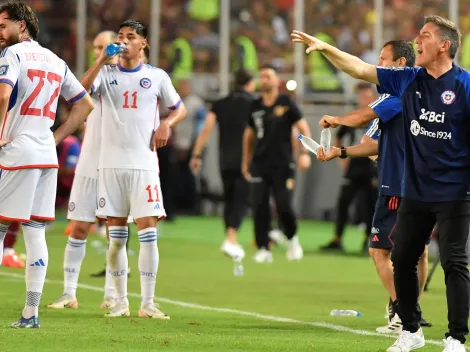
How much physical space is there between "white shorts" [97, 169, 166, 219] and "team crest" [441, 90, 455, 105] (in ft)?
9.42

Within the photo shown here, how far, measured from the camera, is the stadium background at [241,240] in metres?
8.55

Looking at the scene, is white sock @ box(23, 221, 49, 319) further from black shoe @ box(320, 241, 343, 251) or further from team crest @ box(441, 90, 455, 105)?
black shoe @ box(320, 241, 343, 251)

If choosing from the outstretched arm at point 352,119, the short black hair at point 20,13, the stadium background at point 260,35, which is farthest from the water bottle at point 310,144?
the stadium background at point 260,35

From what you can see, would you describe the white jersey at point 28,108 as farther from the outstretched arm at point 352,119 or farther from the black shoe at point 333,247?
the black shoe at point 333,247

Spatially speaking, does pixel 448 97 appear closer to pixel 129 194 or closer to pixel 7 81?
pixel 7 81

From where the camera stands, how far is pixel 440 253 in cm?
774

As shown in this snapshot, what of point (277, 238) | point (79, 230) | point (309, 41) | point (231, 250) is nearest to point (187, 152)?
point (277, 238)

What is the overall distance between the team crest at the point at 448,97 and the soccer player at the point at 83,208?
Answer: 3514 millimetres

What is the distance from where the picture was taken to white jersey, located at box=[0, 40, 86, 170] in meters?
8.27

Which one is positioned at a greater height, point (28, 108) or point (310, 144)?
point (28, 108)

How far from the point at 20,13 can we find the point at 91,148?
2159 millimetres

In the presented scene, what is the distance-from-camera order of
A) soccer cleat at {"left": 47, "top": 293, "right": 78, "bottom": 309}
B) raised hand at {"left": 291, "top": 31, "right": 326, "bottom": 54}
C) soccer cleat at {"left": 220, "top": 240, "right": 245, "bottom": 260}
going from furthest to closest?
soccer cleat at {"left": 220, "top": 240, "right": 245, "bottom": 260}
soccer cleat at {"left": 47, "top": 293, "right": 78, "bottom": 309}
raised hand at {"left": 291, "top": 31, "right": 326, "bottom": 54}

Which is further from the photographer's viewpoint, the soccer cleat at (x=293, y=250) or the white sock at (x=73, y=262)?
the soccer cleat at (x=293, y=250)

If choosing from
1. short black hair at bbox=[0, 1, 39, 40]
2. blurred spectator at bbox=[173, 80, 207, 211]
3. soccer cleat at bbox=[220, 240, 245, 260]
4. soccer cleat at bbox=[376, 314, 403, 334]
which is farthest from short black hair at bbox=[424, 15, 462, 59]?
blurred spectator at bbox=[173, 80, 207, 211]
